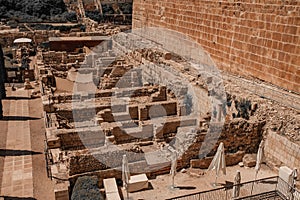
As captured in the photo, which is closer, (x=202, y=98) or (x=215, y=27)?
(x=202, y=98)

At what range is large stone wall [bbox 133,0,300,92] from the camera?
11961mm

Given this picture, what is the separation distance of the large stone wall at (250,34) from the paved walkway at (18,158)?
930cm

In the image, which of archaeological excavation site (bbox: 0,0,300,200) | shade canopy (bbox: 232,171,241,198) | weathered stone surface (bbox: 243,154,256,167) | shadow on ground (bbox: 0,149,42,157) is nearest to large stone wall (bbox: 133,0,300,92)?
archaeological excavation site (bbox: 0,0,300,200)

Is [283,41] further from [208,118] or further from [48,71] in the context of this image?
[48,71]

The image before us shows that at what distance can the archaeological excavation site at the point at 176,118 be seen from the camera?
29.0 ft

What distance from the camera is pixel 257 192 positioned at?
866cm

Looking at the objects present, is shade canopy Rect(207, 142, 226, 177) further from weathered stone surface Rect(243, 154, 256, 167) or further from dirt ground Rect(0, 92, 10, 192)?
dirt ground Rect(0, 92, 10, 192)

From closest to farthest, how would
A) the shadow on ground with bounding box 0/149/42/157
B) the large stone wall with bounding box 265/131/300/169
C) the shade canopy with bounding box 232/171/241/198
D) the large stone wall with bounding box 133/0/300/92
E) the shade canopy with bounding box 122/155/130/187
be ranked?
1. the shade canopy with bounding box 232/171/241/198
2. the shade canopy with bounding box 122/155/130/187
3. the large stone wall with bounding box 265/131/300/169
4. the shadow on ground with bounding box 0/149/42/157
5. the large stone wall with bounding box 133/0/300/92

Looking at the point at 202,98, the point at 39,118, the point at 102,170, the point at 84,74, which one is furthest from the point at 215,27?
the point at 102,170

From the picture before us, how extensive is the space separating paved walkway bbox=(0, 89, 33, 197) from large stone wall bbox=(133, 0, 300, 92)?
9305mm

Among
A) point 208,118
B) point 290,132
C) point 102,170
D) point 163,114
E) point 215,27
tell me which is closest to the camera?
point 102,170

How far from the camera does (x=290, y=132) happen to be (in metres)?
9.84

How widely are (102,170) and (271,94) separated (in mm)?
6843

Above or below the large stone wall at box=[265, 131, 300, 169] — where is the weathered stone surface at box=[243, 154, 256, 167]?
below
